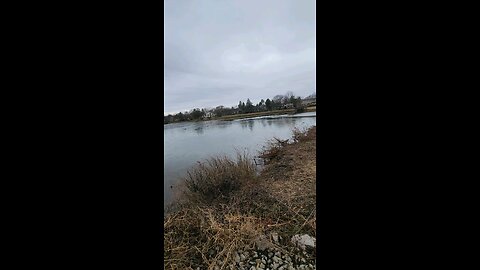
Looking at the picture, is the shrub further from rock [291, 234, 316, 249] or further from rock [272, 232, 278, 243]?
rock [291, 234, 316, 249]

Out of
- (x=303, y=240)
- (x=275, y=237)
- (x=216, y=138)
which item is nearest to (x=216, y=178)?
(x=216, y=138)

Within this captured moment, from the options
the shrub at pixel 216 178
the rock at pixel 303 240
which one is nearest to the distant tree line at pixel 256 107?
the shrub at pixel 216 178

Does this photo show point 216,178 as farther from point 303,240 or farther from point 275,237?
point 303,240

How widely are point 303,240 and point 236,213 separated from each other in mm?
707

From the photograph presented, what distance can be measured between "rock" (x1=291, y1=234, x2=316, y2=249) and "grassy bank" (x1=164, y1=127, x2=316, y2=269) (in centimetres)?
5

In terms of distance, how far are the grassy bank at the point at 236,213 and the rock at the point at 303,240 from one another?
0.05m

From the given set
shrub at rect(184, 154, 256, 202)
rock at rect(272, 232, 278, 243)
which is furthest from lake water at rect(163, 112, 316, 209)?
rock at rect(272, 232, 278, 243)

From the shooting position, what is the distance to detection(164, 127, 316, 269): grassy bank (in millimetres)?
2037
